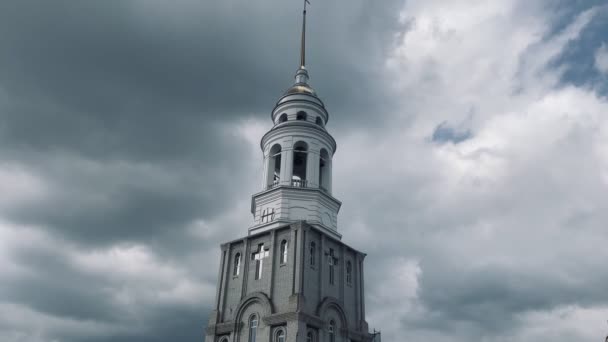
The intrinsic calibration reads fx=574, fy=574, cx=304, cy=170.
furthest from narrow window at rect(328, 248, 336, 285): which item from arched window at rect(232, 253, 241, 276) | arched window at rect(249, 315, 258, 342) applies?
arched window at rect(232, 253, 241, 276)

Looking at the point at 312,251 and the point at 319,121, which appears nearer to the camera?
the point at 312,251

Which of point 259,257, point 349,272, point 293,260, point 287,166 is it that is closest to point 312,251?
point 293,260

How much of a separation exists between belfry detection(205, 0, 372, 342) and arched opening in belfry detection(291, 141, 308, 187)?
0.07 meters

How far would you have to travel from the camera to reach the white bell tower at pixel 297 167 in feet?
123

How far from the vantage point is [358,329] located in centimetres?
3634

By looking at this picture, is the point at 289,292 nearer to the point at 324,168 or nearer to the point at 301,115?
the point at 324,168

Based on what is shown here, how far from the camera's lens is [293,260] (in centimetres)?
3381

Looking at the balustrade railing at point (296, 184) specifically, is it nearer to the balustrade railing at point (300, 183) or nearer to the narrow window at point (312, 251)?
the balustrade railing at point (300, 183)

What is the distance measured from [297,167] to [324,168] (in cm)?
234

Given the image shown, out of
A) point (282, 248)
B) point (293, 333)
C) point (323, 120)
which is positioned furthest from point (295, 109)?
point (293, 333)

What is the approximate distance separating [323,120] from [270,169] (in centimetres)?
598

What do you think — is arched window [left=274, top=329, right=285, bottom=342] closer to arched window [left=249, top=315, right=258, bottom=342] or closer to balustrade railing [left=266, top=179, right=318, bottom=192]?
arched window [left=249, top=315, right=258, bottom=342]

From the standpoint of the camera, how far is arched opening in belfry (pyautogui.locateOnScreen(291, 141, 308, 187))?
129 ft

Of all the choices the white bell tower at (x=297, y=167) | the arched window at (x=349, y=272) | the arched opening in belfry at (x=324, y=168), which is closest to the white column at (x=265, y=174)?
the white bell tower at (x=297, y=167)
